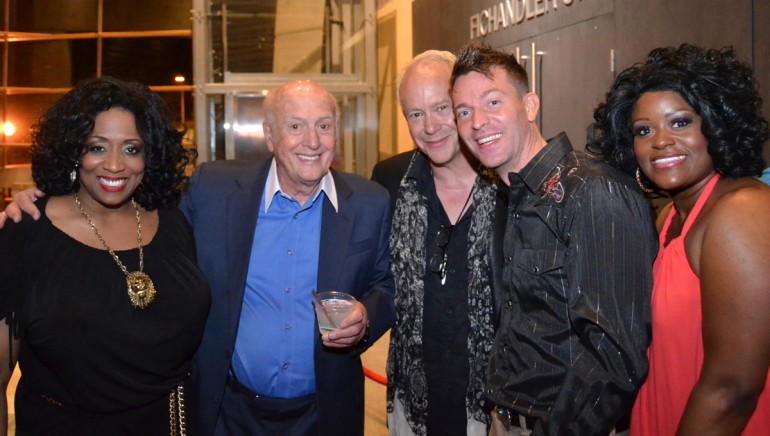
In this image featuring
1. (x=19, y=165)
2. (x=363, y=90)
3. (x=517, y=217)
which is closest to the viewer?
(x=517, y=217)

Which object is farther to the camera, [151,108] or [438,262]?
[438,262]

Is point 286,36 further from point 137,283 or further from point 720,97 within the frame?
point 720,97

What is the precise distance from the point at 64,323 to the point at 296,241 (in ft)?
3.05

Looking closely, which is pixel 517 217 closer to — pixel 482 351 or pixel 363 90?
pixel 482 351

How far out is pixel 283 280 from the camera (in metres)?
2.80

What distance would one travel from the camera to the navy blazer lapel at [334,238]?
2797 millimetres

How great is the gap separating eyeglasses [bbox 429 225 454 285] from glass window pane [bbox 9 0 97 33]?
9529 mm

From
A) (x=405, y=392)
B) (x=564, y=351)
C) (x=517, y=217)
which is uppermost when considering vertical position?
(x=517, y=217)

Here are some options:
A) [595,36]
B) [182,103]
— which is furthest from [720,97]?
[182,103]

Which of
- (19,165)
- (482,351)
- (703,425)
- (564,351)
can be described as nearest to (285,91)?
(482,351)

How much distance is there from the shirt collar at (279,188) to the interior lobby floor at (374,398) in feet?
8.22

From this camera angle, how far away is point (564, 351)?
1964mm

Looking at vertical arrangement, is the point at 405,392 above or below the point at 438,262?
below

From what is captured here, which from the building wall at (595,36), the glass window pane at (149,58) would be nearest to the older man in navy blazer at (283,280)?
the building wall at (595,36)
